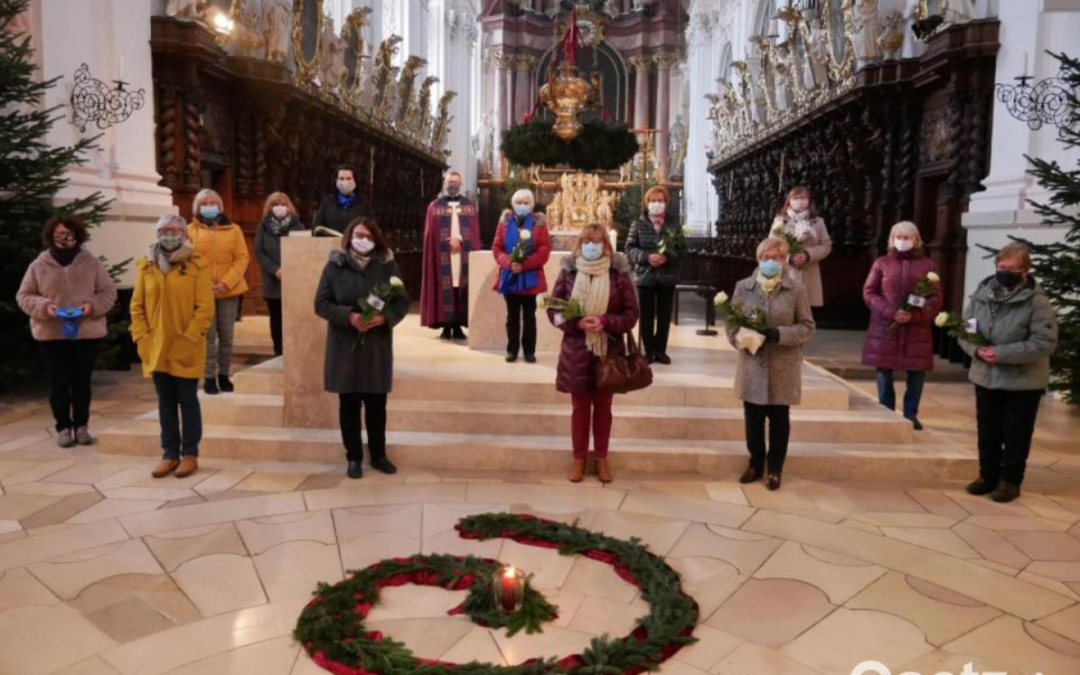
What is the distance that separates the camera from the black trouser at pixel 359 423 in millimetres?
5203

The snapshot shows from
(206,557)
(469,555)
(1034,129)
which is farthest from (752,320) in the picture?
(1034,129)

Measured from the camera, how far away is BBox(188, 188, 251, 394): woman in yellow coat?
6465mm

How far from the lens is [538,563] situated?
13.1ft

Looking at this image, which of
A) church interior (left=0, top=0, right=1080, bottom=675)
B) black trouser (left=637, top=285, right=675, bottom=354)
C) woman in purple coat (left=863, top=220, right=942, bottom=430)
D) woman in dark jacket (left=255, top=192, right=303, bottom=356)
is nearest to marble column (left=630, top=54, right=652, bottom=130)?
church interior (left=0, top=0, right=1080, bottom=675)

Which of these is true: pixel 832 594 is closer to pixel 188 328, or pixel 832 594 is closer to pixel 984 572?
pixel 984 572

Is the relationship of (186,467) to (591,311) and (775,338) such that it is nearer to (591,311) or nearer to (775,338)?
(591,311)

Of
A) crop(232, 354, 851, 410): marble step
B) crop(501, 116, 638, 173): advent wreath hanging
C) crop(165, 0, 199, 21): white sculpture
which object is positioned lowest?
crop(232, 354, 851, 410): marble step

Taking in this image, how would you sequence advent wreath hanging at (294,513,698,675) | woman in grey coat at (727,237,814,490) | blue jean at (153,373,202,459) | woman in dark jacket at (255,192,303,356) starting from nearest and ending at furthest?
advent wreath hanging at (294,513,698,675), woman in grey coat at (727,237,814,490), blue jean at (153,373,202,459), woman in dark jacket at (255,192,303,356)

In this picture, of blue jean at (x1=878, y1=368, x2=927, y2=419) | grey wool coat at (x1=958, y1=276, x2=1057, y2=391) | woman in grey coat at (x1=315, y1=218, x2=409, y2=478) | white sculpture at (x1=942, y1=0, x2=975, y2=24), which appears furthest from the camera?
white sculpture at (x1=942, y1=0, x2=975, y2=24)

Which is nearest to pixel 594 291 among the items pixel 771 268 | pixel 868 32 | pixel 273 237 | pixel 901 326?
pixel 771 268

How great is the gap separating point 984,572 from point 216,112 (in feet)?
33.3

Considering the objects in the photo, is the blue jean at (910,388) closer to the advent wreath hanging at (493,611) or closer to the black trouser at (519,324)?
the black trouser at (519,324)

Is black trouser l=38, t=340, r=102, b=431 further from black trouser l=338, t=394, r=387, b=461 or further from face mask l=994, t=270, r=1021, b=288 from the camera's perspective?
→ face mask l=994, t=270, r=1021, b=288

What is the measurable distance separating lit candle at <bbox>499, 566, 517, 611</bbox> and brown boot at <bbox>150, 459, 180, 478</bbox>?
9.37 feet
